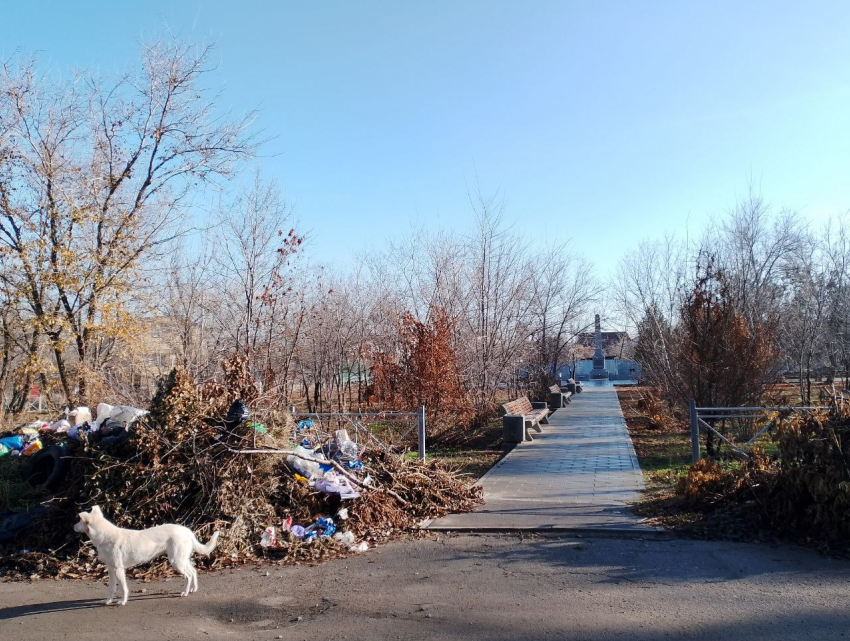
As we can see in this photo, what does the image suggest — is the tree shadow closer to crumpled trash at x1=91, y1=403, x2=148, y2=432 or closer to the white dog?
the white dog

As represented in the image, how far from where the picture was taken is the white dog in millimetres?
5523

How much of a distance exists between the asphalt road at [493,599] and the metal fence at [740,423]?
2542 millimetres

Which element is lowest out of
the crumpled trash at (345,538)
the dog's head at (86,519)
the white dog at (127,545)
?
the crumpled trash at (345,538)

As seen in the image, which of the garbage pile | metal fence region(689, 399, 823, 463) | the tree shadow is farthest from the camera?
metal fence region(689, 399, 823, 463)

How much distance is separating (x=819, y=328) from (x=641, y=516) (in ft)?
64.0

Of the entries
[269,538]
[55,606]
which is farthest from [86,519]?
[269,538]

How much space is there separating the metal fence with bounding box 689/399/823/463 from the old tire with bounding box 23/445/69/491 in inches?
351

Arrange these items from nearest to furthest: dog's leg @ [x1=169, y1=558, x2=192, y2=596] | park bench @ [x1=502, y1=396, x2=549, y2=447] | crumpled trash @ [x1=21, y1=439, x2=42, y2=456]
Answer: dog's leg @ [x1=169, y1=558, x2=192, y2=596] < crumpled trash @ [x1=21, y1=439, x2=42, y2=456] < park bench @ [x1=502, y1=396, x2=549, y2=447]

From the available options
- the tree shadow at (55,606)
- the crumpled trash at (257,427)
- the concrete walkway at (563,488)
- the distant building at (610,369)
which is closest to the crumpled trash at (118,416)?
the crumpled trash at (257,427)

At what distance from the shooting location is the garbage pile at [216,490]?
7062 millimetres

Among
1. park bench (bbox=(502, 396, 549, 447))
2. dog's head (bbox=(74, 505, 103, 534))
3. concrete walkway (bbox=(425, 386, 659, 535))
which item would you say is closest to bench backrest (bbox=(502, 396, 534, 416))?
park bench (bbox=(502, 396, 549, 447))

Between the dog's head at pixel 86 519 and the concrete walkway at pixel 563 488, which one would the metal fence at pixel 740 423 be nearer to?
the concrete walkway at pixel 563 488

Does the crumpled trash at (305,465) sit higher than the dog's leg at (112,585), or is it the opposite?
the crumpled trash at (305,465)

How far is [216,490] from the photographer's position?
7.22 m
